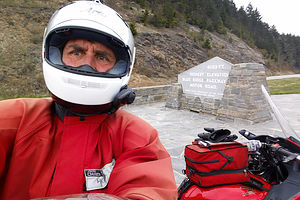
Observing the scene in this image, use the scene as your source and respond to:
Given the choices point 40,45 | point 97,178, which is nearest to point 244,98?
point 97,178

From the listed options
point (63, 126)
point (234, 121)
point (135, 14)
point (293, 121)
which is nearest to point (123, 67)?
point (63, 126)

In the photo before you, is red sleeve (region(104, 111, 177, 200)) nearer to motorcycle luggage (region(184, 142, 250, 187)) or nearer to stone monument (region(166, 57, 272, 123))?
motorcycle luggage (region(184, 142, 250, 187))

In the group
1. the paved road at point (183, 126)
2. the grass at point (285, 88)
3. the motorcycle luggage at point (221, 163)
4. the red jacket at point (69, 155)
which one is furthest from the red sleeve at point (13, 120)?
the grass at point (285, 88)

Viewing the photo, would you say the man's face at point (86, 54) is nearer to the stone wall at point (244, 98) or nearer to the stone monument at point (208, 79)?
the stone wall at point (244, 98)

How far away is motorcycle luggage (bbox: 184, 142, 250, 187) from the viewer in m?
1.37

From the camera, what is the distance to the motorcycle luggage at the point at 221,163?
1.37 m

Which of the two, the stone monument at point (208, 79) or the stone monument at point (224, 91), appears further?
the stone monument at point (208, 79)

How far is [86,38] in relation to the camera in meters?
1.13

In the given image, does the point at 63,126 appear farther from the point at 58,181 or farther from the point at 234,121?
the point at 234,121

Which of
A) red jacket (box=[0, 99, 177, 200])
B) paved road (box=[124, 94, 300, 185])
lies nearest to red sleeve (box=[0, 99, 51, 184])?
red jacket (box=[0, 99, 177, 200])

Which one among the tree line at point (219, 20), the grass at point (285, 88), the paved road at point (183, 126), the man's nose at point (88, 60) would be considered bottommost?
the paved road at point (183, 126)

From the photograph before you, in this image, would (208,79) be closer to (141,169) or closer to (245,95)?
(245,95)

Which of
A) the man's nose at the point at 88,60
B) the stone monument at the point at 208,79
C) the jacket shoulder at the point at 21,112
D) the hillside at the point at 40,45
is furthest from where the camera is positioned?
the hillside at the point at 40,45

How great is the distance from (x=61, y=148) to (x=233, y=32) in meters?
44.2
